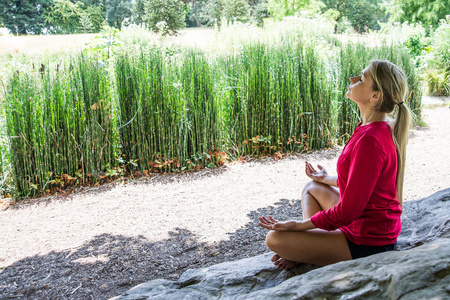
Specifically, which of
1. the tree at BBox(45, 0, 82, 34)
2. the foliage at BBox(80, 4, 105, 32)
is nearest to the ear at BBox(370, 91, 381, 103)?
the foliage at BBox(80, 4, 105, 32)

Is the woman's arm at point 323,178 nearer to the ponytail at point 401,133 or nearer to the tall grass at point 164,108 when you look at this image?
the ponytail at point 401,133

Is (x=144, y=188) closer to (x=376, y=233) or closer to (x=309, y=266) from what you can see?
(x=309, y=266)

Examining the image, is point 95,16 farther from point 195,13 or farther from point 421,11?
point 421,11

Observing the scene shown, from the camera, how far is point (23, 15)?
21062 millimetres

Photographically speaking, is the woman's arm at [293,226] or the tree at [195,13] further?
the tree at [195,13]

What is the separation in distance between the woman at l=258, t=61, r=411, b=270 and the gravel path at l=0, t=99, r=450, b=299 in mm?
978

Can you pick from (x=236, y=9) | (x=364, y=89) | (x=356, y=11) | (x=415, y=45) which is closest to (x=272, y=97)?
(x=364, y=89)

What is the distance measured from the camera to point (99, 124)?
3.80m

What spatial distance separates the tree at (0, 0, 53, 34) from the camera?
20812 mm

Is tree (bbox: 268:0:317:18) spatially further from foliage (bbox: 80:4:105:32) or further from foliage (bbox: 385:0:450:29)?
foliage (bbox: 80:4:105:32)

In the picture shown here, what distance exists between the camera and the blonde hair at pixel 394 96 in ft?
4.69

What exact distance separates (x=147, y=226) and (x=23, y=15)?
2279cm

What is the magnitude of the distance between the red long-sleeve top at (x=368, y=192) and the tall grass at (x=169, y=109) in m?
2.81

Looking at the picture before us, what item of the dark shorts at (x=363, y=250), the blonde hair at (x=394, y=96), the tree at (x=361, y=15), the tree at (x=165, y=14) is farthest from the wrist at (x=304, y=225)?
the tree at (x=361, y=15)
